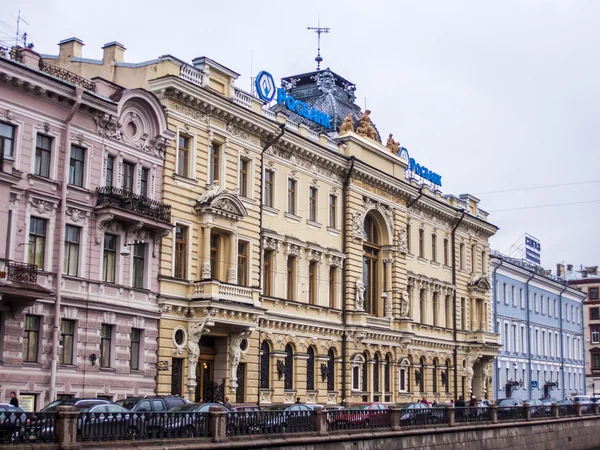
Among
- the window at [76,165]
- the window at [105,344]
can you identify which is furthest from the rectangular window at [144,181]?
the window at [105,344]

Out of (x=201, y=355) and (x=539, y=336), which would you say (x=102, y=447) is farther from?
(x=539, y=336)

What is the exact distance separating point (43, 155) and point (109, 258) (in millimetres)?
4362

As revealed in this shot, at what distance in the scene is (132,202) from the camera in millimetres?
32062

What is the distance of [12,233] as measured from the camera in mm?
28000

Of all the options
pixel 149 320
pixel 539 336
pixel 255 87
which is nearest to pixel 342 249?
pixel 255 87

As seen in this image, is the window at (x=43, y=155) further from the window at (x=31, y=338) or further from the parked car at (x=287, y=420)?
the parked car at (x=287, y=420)

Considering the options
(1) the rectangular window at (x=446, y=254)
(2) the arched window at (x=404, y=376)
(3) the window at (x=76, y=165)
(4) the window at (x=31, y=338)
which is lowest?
(2) the arched window at (x=404, y=376)

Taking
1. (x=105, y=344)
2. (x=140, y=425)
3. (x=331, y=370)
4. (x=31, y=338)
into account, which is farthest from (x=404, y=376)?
(x=140, y=425)

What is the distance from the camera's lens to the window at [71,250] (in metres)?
30.1

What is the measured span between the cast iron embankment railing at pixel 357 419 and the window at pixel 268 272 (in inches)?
414

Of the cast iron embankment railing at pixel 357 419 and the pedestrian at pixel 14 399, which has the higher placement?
the pedestrian at pixel 14 399

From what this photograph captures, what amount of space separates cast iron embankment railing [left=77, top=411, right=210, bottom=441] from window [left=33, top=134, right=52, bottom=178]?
10.4 meters

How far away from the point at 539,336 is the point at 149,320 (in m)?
49.4

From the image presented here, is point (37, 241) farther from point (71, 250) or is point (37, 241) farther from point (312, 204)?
point (312, 204)
